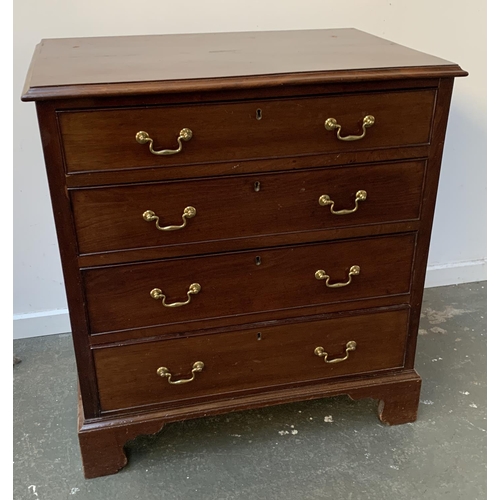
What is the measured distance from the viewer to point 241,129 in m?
1.30

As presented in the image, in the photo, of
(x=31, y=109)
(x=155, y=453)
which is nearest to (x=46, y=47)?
(x=31, y=109)

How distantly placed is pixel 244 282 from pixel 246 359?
0.76ft

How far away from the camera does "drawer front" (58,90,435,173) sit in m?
1.24

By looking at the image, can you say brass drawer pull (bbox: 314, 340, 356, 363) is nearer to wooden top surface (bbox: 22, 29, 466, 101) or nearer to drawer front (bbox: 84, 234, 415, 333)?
drawer front (bbox: 84, 234, 415, 333)

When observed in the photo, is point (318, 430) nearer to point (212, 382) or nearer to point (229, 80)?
point (212, 382)

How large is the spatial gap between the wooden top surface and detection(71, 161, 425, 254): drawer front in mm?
223

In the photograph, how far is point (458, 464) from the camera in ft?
5.27

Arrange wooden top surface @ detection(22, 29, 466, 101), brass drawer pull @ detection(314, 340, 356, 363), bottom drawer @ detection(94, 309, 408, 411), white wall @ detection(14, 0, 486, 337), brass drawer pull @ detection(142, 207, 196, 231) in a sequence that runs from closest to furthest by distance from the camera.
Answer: wooden top surface @ detection(22, 29, 466, 101), brass drawer pull @ detection(142, 207, 196, 231), bottom drawer @ detection(94, 309, 408, 411), brass drawer pull @ detection(314, 340, 356, 363), white wall @ detection(14, 0, 486, 337)

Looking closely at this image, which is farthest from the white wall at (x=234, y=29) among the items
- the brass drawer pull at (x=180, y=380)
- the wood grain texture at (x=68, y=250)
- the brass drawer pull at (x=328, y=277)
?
the brass drawer pull at (x=328, y=277)

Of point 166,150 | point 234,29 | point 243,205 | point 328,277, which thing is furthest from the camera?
point 234,29

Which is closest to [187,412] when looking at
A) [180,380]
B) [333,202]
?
[180,380]

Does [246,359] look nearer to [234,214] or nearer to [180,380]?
[180,380]

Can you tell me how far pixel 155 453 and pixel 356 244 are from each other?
83 cm

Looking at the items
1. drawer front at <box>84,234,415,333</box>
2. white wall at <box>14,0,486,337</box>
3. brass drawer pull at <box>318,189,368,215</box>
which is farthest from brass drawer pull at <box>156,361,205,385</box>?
white wall at <box>14,0,486,337</box>
